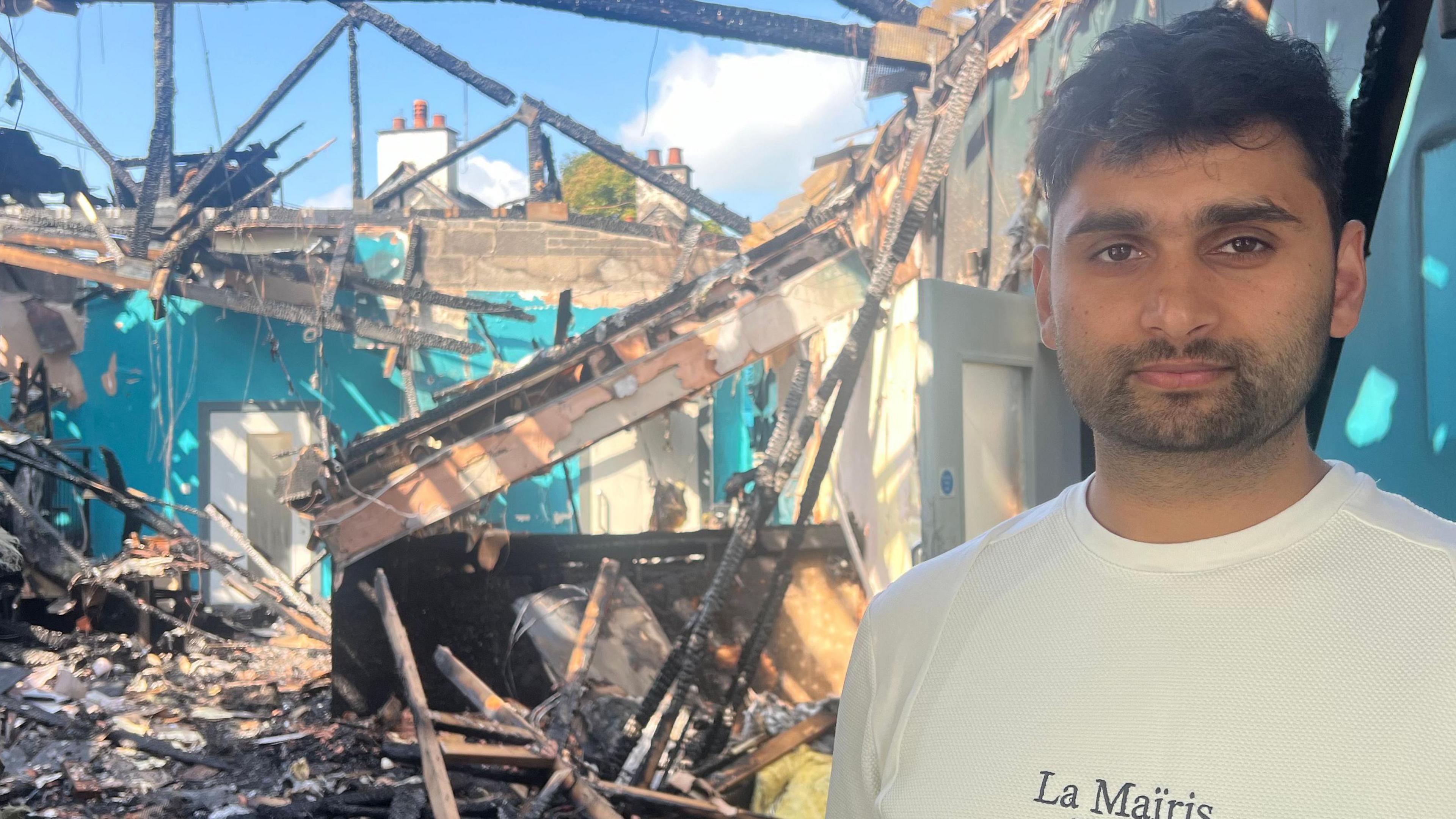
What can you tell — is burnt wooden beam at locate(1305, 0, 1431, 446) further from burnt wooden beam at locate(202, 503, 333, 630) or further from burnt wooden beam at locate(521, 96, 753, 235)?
burnt wooden beam at locate(521, 96, 753, 235)

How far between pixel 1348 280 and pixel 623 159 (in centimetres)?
1297

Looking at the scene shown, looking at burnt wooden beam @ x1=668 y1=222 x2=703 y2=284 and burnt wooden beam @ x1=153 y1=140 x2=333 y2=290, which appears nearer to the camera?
burnt wooden beam @ x1=153 y1=140 x2=333 y2=290

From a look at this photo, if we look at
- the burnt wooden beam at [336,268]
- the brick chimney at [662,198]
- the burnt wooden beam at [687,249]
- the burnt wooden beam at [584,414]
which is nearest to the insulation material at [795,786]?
the burnt wooden beam at [584,414]

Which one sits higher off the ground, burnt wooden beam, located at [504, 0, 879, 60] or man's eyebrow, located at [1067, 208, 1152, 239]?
burnt wooden beam, located at [504, 0, 879, 60]

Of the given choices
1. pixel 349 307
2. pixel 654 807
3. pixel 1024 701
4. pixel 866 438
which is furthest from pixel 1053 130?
pixel 349 307

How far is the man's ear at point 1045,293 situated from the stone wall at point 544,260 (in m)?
13.2

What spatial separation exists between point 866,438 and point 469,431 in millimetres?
3120

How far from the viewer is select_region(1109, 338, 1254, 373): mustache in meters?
1.29

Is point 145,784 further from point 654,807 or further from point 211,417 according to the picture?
point 211,417

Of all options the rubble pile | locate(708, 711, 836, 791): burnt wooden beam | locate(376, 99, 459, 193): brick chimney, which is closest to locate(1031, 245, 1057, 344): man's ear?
locate(708, 711, 836, 791): burnt wooden beam

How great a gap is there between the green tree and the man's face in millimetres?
30807

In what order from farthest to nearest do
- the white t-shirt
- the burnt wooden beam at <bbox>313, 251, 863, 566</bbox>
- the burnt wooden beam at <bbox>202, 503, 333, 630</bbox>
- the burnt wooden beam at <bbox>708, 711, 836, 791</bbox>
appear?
the burnt wooden beam at <bbox>202, 503, 333, 630</bbox>
the burnt wooden beam at <bbox>313, 251, 863, 566</bbox>
the burnt wooden beam at <bbox>708, 711, 836, 791</bbox>
the white t-shirt

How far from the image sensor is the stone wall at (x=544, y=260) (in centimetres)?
1464

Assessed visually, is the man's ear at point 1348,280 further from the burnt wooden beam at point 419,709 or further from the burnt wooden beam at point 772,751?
the burnt wooden beam at point 772,751
